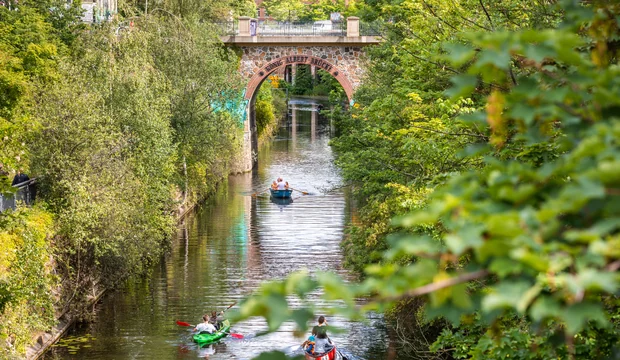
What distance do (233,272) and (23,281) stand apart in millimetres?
10858

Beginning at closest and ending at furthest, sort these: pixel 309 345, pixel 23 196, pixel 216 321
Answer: pixel 309 345, pixel 23 196, pixel 216 321

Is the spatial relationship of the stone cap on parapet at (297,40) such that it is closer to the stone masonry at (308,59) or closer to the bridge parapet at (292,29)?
the bridge parapet at (292,29)

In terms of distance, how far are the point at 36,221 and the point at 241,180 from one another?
2571 centimetres

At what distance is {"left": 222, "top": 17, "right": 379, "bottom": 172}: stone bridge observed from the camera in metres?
45.0

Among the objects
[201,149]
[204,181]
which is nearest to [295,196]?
[204,181]

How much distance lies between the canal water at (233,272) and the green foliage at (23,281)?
5.79 ft

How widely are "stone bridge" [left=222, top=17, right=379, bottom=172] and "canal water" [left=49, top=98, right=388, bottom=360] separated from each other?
16.4 ft

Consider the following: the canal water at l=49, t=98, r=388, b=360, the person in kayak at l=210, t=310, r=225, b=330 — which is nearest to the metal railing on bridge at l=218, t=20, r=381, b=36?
the canal water at l=49, t=98, r=388, b=360

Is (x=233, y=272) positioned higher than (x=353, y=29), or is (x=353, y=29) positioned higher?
(x=353, y=29)

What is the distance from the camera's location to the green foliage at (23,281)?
53.3 feet

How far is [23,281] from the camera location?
16922 mm

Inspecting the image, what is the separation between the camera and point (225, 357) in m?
19.8

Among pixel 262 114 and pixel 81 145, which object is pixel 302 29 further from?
pixel 81 145

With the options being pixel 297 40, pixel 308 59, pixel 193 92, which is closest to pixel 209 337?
pixel 193 92
